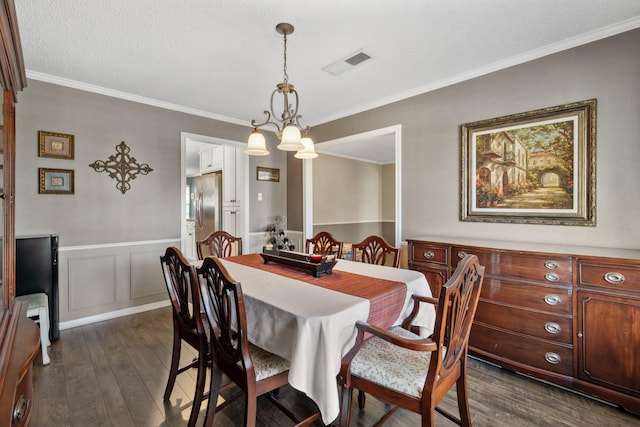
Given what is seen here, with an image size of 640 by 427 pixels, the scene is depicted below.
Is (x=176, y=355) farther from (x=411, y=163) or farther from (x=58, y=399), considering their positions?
(x=411, y=163)

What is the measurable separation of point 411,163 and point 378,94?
2.97ft

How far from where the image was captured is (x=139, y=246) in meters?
3.65

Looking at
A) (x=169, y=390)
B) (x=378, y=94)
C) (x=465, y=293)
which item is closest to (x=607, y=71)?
(x=378, y=94)

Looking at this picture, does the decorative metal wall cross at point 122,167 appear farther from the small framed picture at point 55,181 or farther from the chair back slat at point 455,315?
the chair back slat at point 455,315

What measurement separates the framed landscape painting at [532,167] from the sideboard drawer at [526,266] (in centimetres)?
52

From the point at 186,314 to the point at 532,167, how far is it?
2.96 meters

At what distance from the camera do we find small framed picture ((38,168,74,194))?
3021 millimetres

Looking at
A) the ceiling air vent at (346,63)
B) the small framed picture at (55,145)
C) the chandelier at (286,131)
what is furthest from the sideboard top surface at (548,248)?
the small framed picture at (55,145)

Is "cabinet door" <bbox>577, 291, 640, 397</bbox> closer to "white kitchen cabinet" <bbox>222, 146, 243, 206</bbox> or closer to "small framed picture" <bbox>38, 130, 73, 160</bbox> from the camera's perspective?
"white kitchen cabinet" <bbox>222, 146, 243, 206</bbox>

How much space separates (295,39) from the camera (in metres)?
2.38

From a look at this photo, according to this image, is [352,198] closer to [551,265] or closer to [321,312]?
[551,265]

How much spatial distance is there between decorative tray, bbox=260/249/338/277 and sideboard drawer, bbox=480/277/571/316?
129 centimetres

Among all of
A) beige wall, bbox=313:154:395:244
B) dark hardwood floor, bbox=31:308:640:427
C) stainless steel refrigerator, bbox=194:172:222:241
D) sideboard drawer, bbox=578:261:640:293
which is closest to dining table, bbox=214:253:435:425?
dark hardwood floor, bbox=31:308:640:427

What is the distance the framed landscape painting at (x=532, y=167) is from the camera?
2.34m
